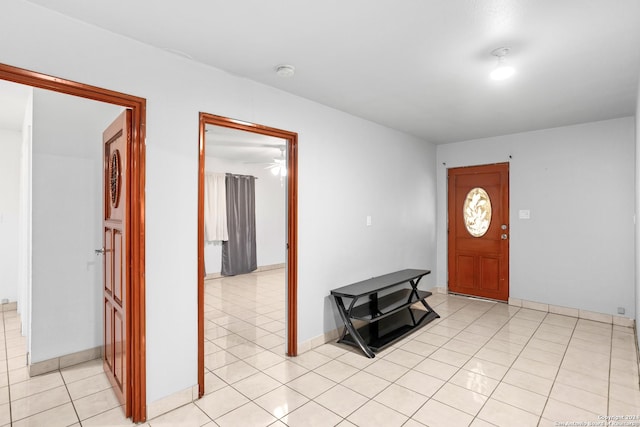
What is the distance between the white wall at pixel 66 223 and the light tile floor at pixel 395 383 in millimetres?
352

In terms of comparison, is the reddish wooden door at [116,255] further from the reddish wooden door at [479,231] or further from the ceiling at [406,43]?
the reddish wooden door at [479,231]

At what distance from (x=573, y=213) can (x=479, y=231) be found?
1.21 meters

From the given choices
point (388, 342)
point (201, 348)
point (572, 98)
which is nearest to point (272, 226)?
point (388, 342)

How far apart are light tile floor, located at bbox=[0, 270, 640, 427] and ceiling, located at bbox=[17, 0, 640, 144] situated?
96.0 inches

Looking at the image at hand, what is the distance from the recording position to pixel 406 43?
7.36ft

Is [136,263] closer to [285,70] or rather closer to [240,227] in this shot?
[285,70]

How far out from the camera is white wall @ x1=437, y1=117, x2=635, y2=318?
161 inches

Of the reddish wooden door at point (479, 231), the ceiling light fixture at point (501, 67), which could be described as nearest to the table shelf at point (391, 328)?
the reddish wooden door at point (479, 231)

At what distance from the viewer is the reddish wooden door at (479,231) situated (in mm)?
5020

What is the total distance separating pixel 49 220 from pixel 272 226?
17.6ft

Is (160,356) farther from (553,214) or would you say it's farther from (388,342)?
(553,214)

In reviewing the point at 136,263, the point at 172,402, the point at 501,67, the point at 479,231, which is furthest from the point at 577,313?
the point at 136,263

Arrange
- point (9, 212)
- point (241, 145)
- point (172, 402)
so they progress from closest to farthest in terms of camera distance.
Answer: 1. point (172, 402)
2. point (9, 212)
3. point (241, 145)

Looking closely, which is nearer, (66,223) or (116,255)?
(116,255)
